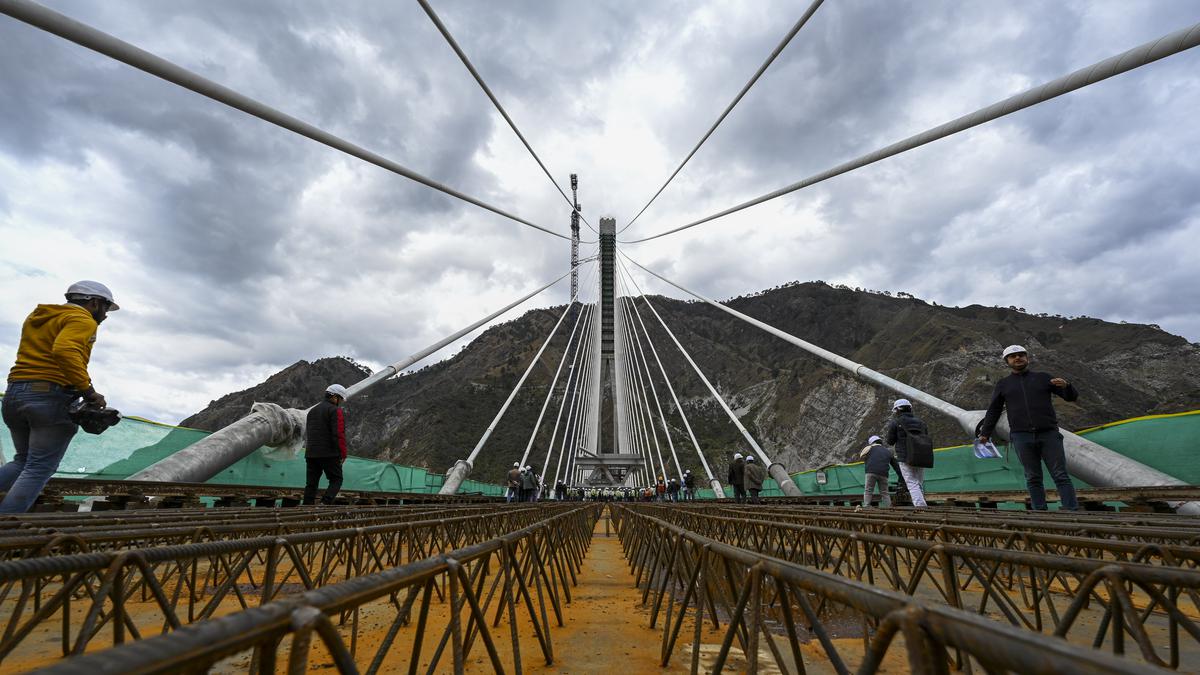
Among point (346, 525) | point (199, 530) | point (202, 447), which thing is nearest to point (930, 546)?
point (199, 530)

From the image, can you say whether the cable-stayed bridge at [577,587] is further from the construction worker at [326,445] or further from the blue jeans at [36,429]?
the construction worker at [326,445]

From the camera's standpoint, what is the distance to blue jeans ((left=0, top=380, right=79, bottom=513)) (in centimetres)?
383

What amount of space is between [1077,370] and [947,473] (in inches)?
2382

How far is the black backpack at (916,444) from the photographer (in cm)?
748

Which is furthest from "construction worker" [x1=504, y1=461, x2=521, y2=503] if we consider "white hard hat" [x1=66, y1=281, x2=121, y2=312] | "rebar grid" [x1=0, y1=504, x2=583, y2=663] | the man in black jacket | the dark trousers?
the man in black jacket

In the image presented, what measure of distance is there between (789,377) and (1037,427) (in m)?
72.9

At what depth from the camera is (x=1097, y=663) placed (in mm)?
575

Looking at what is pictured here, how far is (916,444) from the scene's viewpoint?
7.50 meters

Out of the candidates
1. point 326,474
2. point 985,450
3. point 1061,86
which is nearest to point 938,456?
point 985,450

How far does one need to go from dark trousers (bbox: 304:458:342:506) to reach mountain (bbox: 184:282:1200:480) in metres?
51.4

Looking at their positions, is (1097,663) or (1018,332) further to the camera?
(1018,332)

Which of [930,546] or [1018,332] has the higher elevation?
[1018,332]

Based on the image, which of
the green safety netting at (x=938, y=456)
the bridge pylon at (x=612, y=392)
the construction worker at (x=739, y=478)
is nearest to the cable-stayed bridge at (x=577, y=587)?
the green safety netting at (x=938, y=456)

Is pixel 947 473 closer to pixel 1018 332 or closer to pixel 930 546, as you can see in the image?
pixel 930 546
